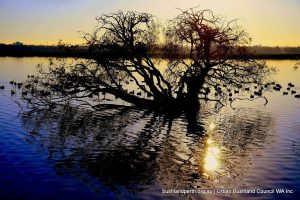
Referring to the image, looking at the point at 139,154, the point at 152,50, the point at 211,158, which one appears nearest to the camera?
the point at 211,158

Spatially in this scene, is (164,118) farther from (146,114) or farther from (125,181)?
(125,181)

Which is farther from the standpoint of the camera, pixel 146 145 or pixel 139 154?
pixel 146 145

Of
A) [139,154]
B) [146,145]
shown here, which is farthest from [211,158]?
[146,145]

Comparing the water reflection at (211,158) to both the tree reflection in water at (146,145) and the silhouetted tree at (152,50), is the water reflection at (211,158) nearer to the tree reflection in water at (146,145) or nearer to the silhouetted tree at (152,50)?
the tree reflection in water at (146,145)

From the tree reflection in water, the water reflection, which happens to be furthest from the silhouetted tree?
the water reflection

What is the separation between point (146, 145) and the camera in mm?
25344

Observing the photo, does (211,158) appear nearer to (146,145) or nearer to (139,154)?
(139,154)

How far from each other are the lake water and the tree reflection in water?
0.15 ft

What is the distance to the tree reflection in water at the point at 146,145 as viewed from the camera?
62.2 ft

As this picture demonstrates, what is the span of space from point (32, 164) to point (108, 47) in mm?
22442

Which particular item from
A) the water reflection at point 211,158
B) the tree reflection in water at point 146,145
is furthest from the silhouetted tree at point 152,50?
the water reflection at point 211,158

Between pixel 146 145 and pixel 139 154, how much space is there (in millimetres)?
2244

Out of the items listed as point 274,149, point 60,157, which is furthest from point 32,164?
point 274,149

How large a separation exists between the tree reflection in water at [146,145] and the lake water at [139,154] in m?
0.05
